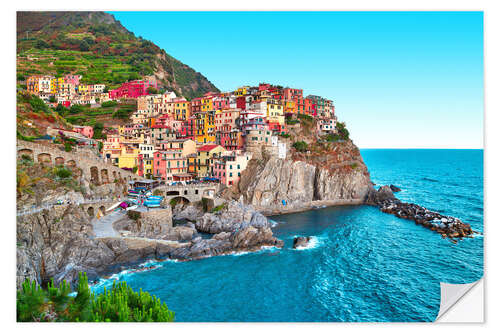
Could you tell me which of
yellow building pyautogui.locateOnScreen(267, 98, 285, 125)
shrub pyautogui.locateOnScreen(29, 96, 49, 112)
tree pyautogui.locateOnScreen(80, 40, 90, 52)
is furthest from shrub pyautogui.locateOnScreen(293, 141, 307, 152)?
tree pyautogui.locateOnScreen(80, 40, 90, 52)

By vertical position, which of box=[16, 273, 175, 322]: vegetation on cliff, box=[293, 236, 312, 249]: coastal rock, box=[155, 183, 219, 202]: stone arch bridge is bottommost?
box=[293, 236, 312, 249]: coastal rock

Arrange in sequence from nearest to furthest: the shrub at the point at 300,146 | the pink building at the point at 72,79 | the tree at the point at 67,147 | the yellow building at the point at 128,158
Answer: the tree at the point at 67,147, the yellow building at the point at 128,158, the shrub at the point at 300,146, the pink building at the point at 72,79

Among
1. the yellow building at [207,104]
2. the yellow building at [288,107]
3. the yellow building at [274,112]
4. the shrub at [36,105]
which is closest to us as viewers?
the shrub at [36,105]

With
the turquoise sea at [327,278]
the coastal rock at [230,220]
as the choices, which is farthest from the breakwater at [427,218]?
the coastal rock at [230,220]

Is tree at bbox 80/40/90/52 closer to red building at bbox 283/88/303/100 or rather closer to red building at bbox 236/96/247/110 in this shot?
red building at bbox 236/96/247/110

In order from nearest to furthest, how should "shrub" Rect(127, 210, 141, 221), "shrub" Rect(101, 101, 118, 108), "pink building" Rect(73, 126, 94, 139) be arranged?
"shrub" Rect(127, 210, 141, 221) < "pink building" Rect(73, 126, 94, 139) < "shrub" Rect(101, 101, 118, 108)

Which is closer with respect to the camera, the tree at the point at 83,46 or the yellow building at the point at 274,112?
the yellow building at the point at 274,112

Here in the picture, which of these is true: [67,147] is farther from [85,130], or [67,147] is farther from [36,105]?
[85,130]

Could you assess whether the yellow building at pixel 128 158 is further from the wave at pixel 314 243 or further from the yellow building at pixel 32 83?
the yellow building at pixel 32 83
